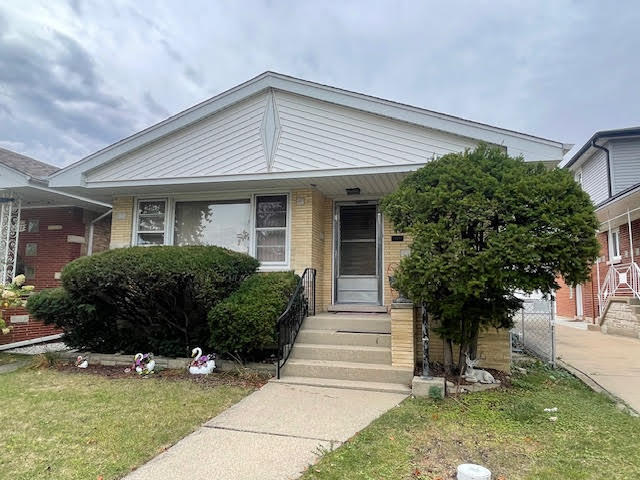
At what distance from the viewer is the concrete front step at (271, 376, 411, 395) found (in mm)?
5363

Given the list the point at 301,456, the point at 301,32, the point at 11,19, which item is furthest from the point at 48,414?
the point at 301,32

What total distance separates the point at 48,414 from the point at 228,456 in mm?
2438

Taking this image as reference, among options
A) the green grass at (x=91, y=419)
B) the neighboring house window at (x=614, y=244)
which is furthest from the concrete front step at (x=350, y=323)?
the neighboring house window at (x=614, y=244)

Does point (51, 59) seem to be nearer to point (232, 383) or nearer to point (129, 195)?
→ point (129, 195)

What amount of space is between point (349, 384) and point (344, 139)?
4272 millimetres

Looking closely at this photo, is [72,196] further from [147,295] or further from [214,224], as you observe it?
[147,295]

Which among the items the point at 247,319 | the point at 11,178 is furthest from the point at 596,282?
the point at 11,178

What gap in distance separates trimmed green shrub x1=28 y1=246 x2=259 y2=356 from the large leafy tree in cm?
296

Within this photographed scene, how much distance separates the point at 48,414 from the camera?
4.52 meters

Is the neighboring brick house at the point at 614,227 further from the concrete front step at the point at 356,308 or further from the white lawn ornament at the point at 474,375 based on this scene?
the white lawn ornament at the point at 474,375

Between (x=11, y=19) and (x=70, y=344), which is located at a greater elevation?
(x=11, y=19)

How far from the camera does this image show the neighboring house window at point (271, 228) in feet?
27.4

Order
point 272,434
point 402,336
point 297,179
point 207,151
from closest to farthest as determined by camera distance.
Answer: point 272,434, point 402,336, point 297,179, point 207,151

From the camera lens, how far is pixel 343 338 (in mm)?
6605
